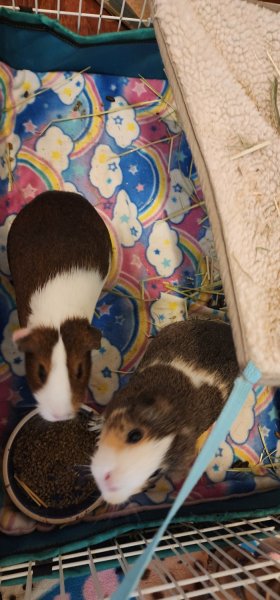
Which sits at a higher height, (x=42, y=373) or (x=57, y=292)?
(x=57, y=292)

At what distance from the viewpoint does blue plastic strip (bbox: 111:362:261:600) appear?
83 centimetres

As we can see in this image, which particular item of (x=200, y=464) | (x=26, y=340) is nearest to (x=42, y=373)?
(x=26, y=340)

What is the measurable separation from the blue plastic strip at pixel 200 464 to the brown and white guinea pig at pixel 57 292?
20.7 inches

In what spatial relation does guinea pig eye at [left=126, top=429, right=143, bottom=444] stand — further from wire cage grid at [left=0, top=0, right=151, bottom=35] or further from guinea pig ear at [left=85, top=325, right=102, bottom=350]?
wire cage grid at [left=0, top=0, right=151, bottom=35]

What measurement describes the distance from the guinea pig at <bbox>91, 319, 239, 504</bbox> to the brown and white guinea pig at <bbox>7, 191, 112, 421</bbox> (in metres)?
0.18

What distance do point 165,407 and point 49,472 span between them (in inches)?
20.6

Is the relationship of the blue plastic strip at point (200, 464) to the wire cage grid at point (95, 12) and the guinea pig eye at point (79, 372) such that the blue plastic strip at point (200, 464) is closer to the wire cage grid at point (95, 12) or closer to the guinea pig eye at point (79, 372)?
the guinea pig eye at point (79, 372)

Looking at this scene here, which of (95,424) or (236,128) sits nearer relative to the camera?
(236,128)

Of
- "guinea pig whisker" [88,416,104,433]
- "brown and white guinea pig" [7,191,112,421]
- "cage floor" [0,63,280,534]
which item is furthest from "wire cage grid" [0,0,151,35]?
"guinea pig whisker" [88,416,104,433]

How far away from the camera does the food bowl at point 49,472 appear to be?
1.63 m

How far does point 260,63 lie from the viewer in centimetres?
148

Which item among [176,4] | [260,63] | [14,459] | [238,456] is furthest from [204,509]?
[176,4]

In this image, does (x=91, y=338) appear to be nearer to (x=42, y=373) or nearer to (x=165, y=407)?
(x=42, y=373)

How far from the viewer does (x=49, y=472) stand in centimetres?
167
